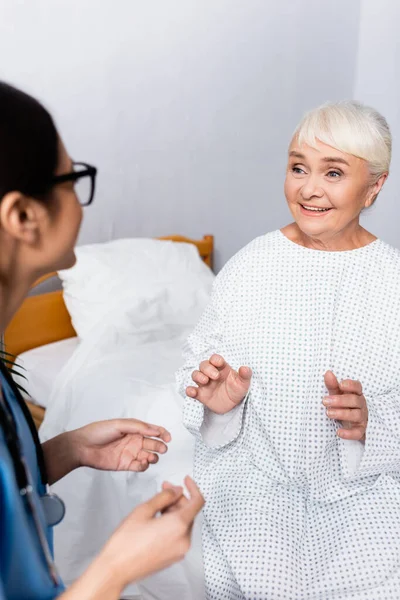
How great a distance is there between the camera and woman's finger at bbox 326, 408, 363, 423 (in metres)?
1.37

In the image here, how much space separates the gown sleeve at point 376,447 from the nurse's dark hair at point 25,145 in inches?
35.7

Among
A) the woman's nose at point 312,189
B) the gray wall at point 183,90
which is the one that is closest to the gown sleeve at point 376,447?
the woman's nose at point 312,189

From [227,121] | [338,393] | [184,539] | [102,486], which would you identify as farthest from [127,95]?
[184,539]

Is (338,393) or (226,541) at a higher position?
(338,393)

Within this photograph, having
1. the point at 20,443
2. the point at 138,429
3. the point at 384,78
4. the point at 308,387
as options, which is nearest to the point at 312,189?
the point at 308,387

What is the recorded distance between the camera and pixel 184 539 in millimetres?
904

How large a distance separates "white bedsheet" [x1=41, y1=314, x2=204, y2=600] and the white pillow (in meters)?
0.07

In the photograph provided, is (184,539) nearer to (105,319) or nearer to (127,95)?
(105,319)

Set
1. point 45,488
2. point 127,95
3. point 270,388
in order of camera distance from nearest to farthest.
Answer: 1. point 45,488
2. point 270,388
3. point 127,95

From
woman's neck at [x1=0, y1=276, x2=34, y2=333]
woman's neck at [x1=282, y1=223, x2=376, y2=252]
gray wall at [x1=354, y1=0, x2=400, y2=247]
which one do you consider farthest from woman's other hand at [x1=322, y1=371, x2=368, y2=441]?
gray wall at [x1=354, y1=0, x2=400, y2=247]

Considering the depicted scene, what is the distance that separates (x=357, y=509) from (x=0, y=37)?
1905mm

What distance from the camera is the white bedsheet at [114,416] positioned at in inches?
67.3

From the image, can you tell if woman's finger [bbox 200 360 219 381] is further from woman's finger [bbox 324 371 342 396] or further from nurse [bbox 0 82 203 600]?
nurse [bbox 0 82 203 600]

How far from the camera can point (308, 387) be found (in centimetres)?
158
